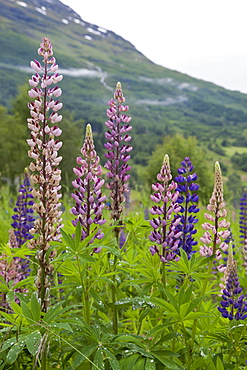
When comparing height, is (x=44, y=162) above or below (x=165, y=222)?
above

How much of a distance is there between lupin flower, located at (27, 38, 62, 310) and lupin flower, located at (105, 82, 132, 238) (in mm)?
704

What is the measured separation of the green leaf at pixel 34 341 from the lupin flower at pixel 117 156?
3.95ft

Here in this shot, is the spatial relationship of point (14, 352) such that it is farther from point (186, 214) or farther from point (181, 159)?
point (181, 159)

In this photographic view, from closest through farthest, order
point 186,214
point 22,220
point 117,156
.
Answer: point 186,214 → point 117,156 → point 22,220

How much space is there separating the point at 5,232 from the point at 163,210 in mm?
4893

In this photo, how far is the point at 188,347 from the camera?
2562 millimetres

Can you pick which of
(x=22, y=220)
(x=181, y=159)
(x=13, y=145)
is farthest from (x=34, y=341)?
(x=13, y=145)

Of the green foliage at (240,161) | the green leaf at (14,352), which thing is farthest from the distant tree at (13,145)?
the green foliage at (240,161)

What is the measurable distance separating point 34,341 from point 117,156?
Answer: 1656 mm

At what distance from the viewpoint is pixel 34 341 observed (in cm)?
209

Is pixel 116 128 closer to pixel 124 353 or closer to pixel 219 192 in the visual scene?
pixel 219 192

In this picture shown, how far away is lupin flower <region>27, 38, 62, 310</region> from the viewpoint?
2.54m

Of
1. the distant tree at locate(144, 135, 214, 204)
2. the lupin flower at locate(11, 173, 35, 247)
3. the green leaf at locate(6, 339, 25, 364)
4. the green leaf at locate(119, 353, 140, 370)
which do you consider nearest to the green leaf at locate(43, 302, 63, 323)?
the green leaf at locate(6, 339, 25, 364)

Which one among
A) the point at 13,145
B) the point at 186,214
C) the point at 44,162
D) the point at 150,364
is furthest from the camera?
the point at 13,145
